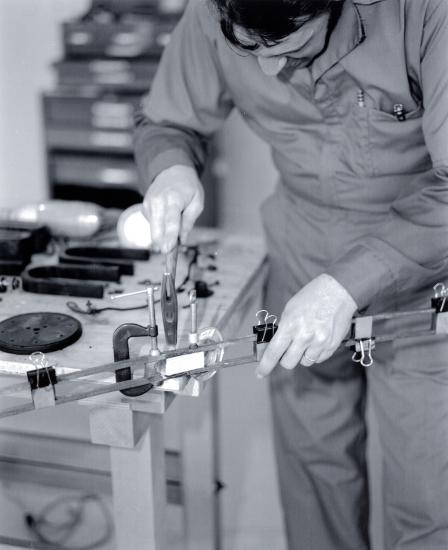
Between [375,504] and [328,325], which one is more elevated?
[328,325]

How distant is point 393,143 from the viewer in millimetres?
1052

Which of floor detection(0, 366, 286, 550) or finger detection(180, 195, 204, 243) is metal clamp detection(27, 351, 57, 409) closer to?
finger detection(180, 195, 204, 243)

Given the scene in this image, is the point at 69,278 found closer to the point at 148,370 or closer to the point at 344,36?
the point at 148,370

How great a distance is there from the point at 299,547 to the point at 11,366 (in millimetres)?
752

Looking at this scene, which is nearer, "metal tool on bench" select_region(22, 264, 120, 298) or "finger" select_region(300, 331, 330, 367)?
"finger" select_region(300, 331, 330, 367)

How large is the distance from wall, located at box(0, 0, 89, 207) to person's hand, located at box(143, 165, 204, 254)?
1.83 meters

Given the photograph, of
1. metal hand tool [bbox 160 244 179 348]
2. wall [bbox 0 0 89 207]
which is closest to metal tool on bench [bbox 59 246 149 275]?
metal hand tool [bbox 160 244 179 348]

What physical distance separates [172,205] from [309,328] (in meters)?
0.30

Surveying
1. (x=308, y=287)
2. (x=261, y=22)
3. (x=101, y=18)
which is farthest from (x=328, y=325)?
(x=101, y=18)

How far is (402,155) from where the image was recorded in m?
1.06

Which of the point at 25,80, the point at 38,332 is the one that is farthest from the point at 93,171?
the point at 38,332

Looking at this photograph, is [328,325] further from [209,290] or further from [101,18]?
[101,18]

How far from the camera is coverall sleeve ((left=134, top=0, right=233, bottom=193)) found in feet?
3.80

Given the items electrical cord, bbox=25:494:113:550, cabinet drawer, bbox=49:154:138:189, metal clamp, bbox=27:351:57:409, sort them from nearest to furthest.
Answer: metal clamp, bbox=27:351:57:409, electrical cord, bbox=25:494:113:550, cabinet drawer, bbox=49:154:138:189
